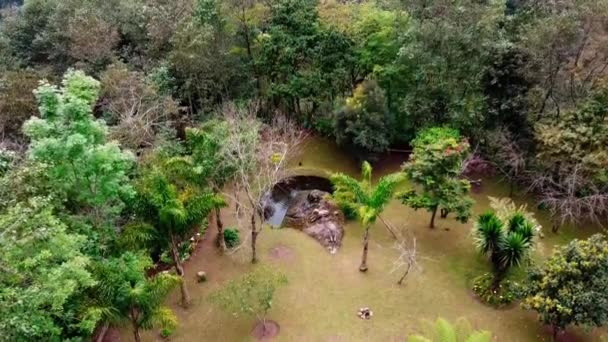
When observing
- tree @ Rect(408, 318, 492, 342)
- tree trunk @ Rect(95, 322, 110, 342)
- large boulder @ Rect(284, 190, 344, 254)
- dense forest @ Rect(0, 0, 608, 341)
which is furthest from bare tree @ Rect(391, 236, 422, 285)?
tree trunk @ Rect(95, 322, 110, 342)

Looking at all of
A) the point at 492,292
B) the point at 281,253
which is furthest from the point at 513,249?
the point at 281,253

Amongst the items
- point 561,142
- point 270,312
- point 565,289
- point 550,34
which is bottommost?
point 270,312

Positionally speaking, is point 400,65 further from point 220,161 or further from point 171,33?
point 171,33

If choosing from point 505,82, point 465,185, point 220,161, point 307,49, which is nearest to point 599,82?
point 505,82

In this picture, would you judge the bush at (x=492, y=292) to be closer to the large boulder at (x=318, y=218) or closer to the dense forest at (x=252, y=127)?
the dense forest at (x=252, y=127)

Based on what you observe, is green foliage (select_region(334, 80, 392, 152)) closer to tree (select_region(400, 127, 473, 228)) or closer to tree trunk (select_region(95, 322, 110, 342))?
tree (select_region(400, 127, 473, 228))

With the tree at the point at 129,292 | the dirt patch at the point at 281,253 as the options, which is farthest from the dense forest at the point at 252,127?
the dirt patch at the point at 281,253
